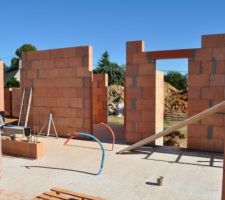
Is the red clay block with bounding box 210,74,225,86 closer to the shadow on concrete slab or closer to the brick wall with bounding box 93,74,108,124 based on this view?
the shadow on concrete slab

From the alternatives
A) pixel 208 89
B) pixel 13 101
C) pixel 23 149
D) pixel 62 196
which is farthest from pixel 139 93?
pixel 13 101

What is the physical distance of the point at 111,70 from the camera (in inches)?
1774

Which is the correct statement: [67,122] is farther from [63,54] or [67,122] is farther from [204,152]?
[204,152]

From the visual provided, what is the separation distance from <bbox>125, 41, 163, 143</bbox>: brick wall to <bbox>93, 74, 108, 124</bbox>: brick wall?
205 inches

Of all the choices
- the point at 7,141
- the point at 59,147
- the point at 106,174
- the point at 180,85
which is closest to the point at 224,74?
the point at 106,174

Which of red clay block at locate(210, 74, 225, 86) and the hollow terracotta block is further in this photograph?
red clay block at locate(210, 74, 225, 86)

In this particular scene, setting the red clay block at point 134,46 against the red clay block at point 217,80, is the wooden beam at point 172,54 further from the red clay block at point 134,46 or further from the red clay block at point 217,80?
the red clay block at point 217,80

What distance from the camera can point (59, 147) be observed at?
32.1 feet

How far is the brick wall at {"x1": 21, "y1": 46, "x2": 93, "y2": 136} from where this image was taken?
36.5 ft

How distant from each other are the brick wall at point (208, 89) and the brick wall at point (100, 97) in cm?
692

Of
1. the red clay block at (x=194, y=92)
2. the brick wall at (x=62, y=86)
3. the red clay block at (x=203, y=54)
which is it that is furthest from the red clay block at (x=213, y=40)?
the brick wall at (x=62, y=86)

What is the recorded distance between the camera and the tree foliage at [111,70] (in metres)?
44.1

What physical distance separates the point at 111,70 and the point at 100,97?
97.9 ft

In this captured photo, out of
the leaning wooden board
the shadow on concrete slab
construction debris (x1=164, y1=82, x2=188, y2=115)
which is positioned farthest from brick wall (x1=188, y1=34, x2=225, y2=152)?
construction debris (x1=164, y1=82, x2=188, y2=115)
